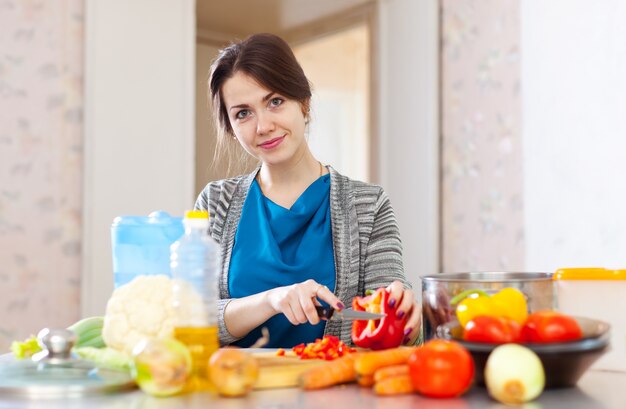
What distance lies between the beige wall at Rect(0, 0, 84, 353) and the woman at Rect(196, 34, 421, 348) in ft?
4.69

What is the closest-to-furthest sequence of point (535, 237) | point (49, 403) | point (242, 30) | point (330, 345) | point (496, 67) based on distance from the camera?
point (49, 403) < point (330, 345) < point (535, 237) < point (496, 67) < point (242, 30)

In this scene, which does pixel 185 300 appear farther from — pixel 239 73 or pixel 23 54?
pixel 23 54

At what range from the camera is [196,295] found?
1.08 m

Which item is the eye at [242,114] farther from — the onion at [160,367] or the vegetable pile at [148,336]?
the onion at [160,367]

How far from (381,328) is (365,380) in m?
0.31

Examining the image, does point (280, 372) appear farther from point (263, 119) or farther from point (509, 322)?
point (263, 119)

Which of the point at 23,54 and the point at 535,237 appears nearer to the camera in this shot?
the point at 23,54

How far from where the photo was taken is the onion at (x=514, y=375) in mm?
932

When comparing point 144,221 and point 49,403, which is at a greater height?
point 144,221

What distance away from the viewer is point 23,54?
3162 mm

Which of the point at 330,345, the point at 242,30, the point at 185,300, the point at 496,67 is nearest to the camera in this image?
the point at 185,300

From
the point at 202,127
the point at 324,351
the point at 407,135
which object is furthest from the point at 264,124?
the point at 202,127

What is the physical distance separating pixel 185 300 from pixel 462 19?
310 centimetres

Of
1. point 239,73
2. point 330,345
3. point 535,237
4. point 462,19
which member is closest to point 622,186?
point 535,237
